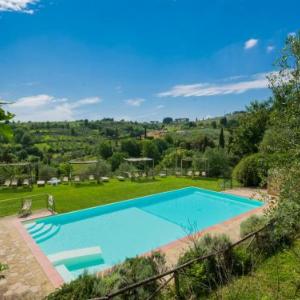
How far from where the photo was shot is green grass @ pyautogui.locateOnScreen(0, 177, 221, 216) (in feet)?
41.3

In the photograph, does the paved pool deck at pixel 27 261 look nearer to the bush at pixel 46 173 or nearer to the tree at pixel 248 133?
the tree at pixel 248 133

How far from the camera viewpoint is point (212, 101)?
29.8m

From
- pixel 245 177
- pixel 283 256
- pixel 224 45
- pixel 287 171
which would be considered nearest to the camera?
pixel 287 171

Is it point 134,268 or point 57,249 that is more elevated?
point 134,268

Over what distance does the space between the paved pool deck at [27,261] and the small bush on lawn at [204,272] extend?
1.57 feet

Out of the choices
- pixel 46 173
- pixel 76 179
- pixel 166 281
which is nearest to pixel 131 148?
pixel 46 173

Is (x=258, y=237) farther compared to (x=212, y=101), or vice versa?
(x=212, y=101)

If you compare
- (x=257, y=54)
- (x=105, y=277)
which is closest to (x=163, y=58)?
(x=257, y=54)

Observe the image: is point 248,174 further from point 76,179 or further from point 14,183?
point 14,183

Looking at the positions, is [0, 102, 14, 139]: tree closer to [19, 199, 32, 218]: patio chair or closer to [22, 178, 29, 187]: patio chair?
[19, 199, 32, 218]: patio chair

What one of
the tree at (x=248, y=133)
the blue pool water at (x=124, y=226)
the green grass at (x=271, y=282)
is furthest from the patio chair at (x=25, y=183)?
the tree at (x=248, y=133)

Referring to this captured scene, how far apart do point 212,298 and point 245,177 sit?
13.3 metres

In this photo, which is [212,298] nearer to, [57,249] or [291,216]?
[291,216]

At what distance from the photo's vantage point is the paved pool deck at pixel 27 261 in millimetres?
5398
